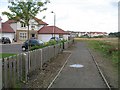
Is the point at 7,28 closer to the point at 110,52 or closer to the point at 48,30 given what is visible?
the point at 48,30

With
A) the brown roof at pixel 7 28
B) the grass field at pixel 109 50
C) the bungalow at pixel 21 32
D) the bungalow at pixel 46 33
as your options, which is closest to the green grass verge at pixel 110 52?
the grass field at pixel 109 50

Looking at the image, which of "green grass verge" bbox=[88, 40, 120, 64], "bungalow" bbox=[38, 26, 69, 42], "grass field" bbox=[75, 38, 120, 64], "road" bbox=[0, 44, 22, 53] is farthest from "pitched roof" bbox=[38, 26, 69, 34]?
"green grass verge" bbox=[88, 40, 120, 64]

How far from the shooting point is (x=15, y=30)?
73938 millimetres

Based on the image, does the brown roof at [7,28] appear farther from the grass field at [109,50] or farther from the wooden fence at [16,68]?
the wooden fence at [16,68]

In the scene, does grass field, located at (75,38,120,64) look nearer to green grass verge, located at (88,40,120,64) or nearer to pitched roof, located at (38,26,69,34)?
green grass verge, located at (88,40,120,64)

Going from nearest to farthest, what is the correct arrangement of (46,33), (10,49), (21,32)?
(10,49)
(21,32)
(46,33)

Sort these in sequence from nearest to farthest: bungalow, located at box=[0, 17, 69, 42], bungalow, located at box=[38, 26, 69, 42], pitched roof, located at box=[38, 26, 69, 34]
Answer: bungalow, located at box=[0, 17, 69, 42], bungalow, located at box=[38, 26, 69, 42], pitched roof, located at box=[38, 26, 69, 34]

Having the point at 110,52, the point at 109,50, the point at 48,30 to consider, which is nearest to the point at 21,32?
the point at 48,30

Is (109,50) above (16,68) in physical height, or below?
below

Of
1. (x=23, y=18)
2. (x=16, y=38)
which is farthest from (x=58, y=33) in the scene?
(x=23, y=18)

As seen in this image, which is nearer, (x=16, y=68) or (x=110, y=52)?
(x=16, y=68)

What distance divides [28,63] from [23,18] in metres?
8.10

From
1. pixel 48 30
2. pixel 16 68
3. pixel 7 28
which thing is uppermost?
pixel 7 28

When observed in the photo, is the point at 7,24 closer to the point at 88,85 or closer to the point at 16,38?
the point at 16,38
